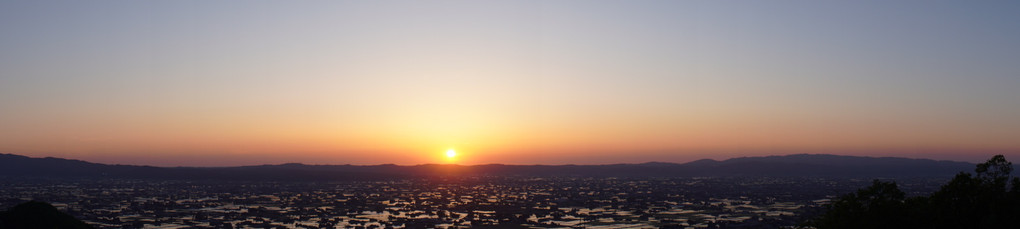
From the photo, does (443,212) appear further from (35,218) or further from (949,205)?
(949,205)

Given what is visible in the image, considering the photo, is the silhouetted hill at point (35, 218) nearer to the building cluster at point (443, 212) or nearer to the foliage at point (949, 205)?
the building cluster at point (443, 212)

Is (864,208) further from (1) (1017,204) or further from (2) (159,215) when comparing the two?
(2) (159,215)

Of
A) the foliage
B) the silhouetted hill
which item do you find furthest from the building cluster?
the foliage

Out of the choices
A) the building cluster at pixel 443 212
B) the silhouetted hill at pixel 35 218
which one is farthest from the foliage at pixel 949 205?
the building cluster at pixel 443 212

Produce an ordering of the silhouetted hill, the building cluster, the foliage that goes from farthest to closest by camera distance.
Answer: the building cluster
the silhouetted hill
the foliage

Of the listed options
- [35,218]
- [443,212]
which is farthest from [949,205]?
[443,212]

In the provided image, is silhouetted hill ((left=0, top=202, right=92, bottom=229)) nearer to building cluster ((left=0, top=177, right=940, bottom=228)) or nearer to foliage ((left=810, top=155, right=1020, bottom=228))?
building cluster ((left=0, top=177, right=940, bottom=228))

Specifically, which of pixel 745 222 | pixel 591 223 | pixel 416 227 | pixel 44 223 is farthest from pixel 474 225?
pixel 44 223
